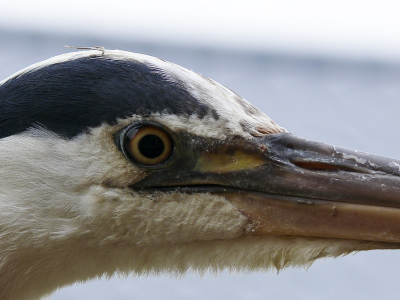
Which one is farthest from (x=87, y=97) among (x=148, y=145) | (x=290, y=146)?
(x=290, y=146)

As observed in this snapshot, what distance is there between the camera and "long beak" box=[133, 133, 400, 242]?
4.94 ft

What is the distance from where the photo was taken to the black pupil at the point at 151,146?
1541mm

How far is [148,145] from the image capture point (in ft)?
5.08

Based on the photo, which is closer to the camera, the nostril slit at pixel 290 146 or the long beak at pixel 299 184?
the long beak at pixel 299 184

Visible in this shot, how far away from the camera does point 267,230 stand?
157 centimetres

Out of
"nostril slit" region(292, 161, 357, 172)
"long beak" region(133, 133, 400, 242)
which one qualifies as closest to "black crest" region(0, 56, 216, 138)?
"long beak" region(133, 133, 400, 242)

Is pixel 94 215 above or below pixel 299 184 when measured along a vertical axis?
below

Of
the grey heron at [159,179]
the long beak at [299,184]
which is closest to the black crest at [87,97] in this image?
the grey heron at [159,179]

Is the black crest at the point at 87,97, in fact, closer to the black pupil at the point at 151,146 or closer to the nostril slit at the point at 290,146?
the black pupil at the point at 151,146

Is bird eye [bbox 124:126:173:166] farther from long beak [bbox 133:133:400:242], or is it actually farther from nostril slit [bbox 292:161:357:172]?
nostril slit [bbox 292:161:357:172]

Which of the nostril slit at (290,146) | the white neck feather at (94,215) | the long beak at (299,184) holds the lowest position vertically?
the white neck feather at (94,215)

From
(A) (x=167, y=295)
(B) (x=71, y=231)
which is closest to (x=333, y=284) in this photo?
(A) (x=167, y=295)

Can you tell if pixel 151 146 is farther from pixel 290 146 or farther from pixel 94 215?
pixel 290 146

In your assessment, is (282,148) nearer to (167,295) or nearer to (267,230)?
(267,230)
